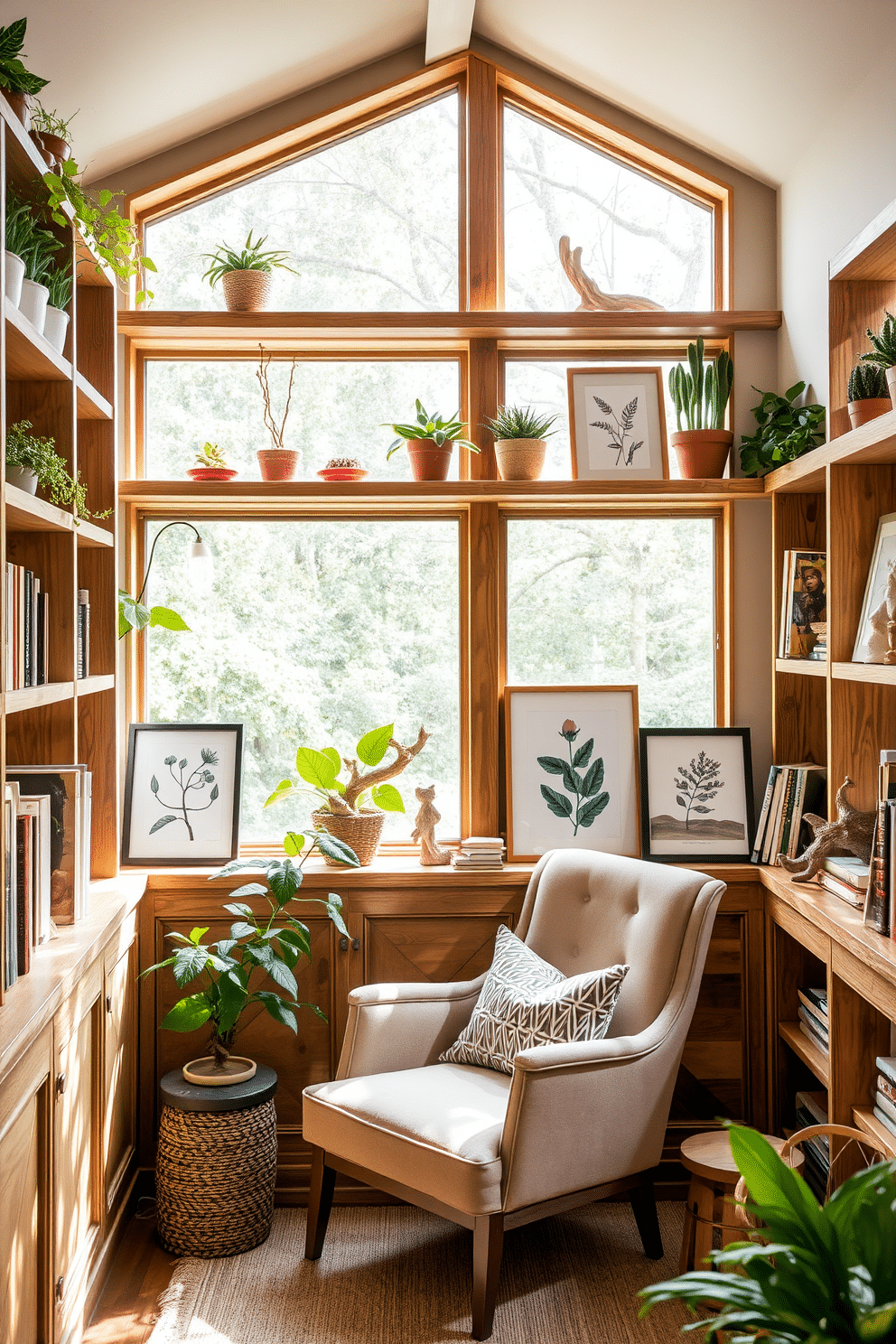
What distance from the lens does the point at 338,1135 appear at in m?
2.43

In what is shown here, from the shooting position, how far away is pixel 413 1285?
248 cm

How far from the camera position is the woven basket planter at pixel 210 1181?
2.57m

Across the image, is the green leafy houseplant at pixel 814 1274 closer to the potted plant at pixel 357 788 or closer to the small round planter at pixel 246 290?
the potted plant at pixel 357 788

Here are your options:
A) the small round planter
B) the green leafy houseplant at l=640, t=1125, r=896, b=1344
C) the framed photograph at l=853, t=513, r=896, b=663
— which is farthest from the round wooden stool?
the small round planter

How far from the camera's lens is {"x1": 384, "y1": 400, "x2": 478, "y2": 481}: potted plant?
3.01 metres

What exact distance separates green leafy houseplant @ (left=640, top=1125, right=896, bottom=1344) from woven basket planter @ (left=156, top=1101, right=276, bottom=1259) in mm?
1816

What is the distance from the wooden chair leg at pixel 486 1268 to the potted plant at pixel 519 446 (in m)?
1.92

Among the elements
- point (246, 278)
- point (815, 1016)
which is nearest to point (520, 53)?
point (246, 278)

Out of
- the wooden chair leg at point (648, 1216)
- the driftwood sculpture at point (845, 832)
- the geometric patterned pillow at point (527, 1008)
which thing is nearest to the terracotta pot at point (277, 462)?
the geometric patterned pillow at point (527, 1008)

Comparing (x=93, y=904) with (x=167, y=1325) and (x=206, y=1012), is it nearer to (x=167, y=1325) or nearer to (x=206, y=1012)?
(x=206, y=1012)

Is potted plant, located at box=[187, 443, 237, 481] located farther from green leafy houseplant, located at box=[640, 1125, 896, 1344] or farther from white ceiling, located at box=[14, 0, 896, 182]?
green leafy houseplant, located at box=[640, 1125, 896, 1344]

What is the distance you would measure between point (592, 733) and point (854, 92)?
1794 millimetres

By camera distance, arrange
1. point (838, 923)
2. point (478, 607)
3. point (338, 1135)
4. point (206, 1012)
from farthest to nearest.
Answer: point (478, 607) < point (206, 1012) < point (338, 1135) < point (838, 923)

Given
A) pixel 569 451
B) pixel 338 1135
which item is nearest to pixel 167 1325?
pixel 338 1135
